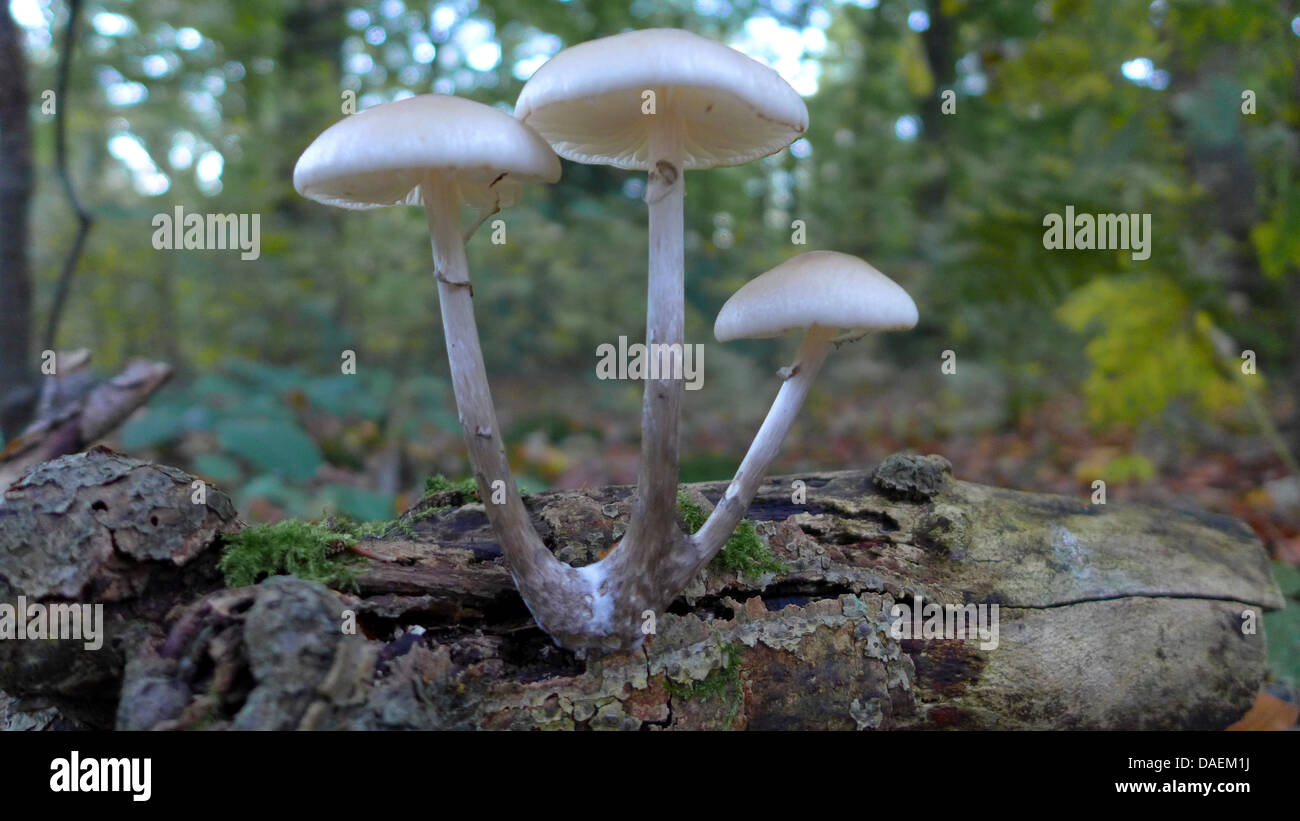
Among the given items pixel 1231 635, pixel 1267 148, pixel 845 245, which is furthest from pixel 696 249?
pixel 1231 635

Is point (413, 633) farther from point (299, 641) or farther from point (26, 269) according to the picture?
point (26, 269)

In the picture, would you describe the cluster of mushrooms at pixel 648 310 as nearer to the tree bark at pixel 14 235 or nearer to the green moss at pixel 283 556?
the green moss at pixel 283 556

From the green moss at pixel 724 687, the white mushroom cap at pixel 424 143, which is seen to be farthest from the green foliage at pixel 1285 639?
the white mushroom cap at pixel 424 143

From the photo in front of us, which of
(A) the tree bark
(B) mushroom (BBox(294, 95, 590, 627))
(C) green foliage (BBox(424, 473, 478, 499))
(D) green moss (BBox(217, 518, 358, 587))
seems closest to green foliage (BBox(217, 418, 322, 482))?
(A) the tree bark

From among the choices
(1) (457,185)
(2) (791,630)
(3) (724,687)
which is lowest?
(3) (724,687)

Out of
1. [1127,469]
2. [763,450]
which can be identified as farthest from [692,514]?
[1127,469]

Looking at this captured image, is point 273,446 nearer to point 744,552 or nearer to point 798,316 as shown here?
point 744,552
